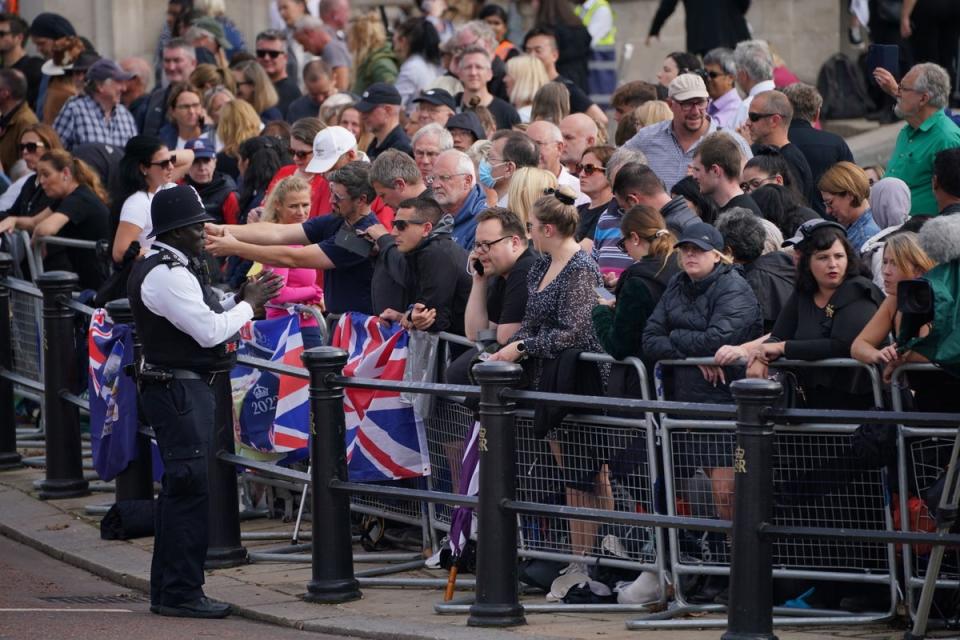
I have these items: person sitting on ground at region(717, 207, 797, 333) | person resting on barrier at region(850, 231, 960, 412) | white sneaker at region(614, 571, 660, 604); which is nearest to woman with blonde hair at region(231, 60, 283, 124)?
person sitting on ground at region(717, 207, 797, 333)

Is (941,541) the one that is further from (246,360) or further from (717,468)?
(246,360)

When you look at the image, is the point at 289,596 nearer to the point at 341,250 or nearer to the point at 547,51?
the point at 341,250

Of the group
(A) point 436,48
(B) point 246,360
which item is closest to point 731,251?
(B) point 246,360

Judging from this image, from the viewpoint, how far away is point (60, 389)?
40.2 feet

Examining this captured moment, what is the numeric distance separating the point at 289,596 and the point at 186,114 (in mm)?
6684

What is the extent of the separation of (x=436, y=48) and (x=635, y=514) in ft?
32.6

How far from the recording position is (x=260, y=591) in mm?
9789

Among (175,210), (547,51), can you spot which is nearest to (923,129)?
(175,210)

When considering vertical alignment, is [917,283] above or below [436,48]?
below

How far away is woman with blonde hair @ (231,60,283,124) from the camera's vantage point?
54.0 ft

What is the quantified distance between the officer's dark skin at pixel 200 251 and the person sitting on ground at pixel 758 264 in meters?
2.41

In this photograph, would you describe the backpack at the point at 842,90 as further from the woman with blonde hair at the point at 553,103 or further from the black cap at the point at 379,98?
the black cap at the point at 379,98

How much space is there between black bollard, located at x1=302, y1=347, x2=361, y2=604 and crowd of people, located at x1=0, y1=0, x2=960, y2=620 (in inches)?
29.8

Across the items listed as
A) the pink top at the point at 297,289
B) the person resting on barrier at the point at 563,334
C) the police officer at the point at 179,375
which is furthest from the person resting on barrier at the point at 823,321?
the pink top at the point at 297,289
